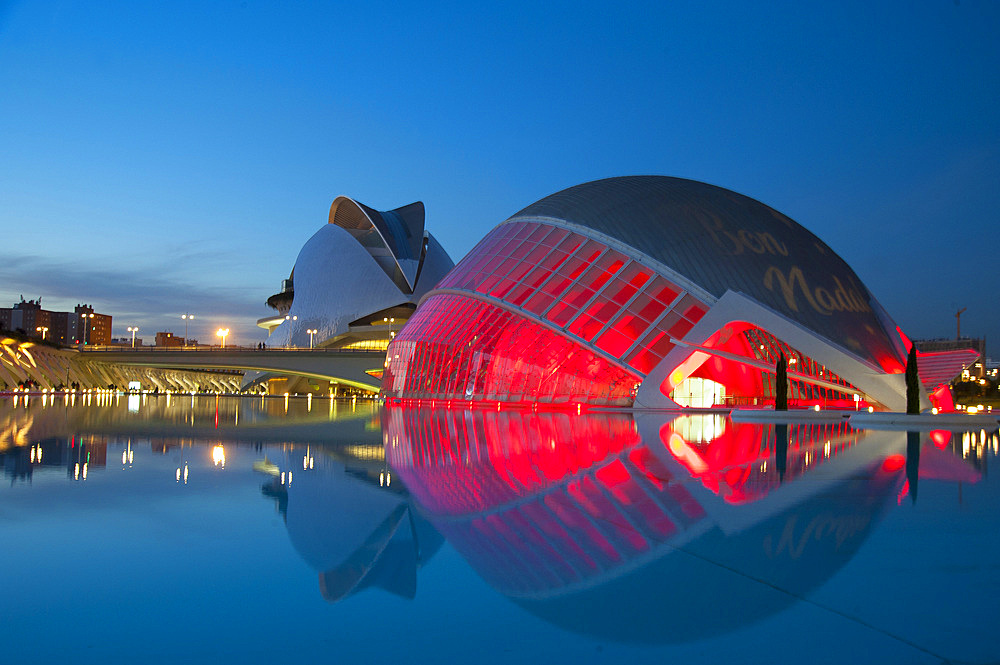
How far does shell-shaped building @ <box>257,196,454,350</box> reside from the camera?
74438 mm

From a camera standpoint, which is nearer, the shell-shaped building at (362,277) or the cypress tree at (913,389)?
the cypress tree at (913,389)

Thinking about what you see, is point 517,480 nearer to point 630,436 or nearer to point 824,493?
point 824,493

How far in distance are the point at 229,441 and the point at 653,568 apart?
12.4 meters

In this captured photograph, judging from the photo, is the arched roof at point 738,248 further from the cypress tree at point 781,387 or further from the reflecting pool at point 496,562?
the reflecting pool at point 496,562

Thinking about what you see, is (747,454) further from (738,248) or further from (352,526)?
(738,248)

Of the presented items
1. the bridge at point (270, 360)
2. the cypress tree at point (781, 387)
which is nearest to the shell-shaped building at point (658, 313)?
the cypress tree at point (781, 387)

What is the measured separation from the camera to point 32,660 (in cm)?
363

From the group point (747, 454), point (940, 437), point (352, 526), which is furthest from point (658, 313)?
point (352, 526)

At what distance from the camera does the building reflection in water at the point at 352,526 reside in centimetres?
527

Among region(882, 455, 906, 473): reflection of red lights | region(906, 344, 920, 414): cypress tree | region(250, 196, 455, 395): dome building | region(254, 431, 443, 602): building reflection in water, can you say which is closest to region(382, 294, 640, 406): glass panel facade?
region(906, 344, 920, 414): cypress tree

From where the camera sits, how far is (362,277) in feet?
246

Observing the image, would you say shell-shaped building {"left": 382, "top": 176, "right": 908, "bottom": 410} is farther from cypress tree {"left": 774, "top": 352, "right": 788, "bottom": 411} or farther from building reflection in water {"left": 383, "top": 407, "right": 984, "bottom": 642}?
building reflection in water {"left": 383, "top": 407, "right": 984, "bottom": 642}

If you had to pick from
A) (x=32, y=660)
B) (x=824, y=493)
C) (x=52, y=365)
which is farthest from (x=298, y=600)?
(x=52, y=365)

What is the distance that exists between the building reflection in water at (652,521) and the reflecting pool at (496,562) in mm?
30
